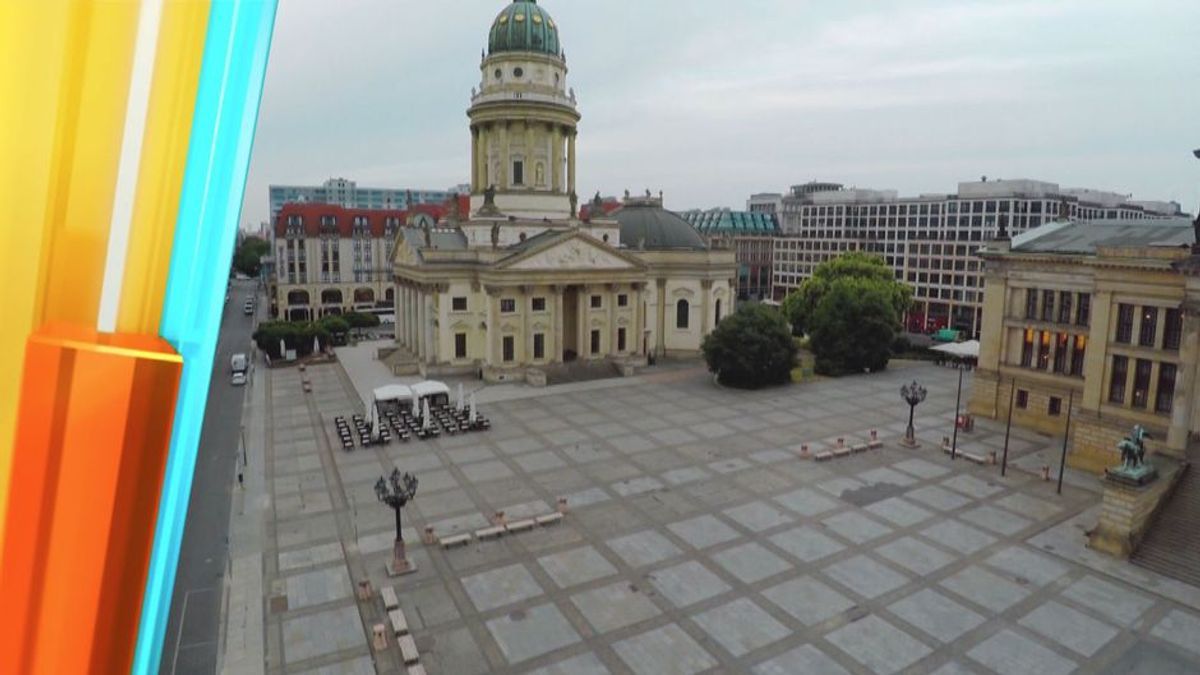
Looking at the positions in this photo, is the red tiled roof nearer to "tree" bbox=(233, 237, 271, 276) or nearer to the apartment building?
"tree" bbox=(233, 237, 271, 276)

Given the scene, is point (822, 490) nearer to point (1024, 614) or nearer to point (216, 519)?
point (1024, 614)

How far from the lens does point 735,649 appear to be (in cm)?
1881

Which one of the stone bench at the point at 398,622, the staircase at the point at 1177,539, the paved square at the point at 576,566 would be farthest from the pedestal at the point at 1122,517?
the stone bench at the point at 398,622

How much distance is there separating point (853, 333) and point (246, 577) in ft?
155

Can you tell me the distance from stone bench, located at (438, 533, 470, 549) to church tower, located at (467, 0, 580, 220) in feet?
130

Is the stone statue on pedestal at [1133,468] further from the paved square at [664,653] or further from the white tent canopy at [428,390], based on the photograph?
the white tent canopy at [428,390]

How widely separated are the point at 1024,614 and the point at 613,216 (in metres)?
52.0

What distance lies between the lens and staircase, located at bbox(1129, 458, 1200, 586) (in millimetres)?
23562

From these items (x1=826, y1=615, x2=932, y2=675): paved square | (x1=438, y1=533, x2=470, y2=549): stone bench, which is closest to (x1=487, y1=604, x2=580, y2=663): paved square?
(x1=438, y1=533, x2=470, y2=549): stone bench

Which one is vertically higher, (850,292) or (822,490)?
(850,292)

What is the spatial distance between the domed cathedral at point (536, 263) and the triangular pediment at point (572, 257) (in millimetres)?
98

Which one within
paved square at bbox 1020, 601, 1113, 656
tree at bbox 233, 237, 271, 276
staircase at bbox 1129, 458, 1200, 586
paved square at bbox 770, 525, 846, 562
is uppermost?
tree at bbox 233, 237, 271, 276

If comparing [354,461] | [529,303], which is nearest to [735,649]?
[354,461]

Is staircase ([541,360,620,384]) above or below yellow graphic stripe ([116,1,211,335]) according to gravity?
below
